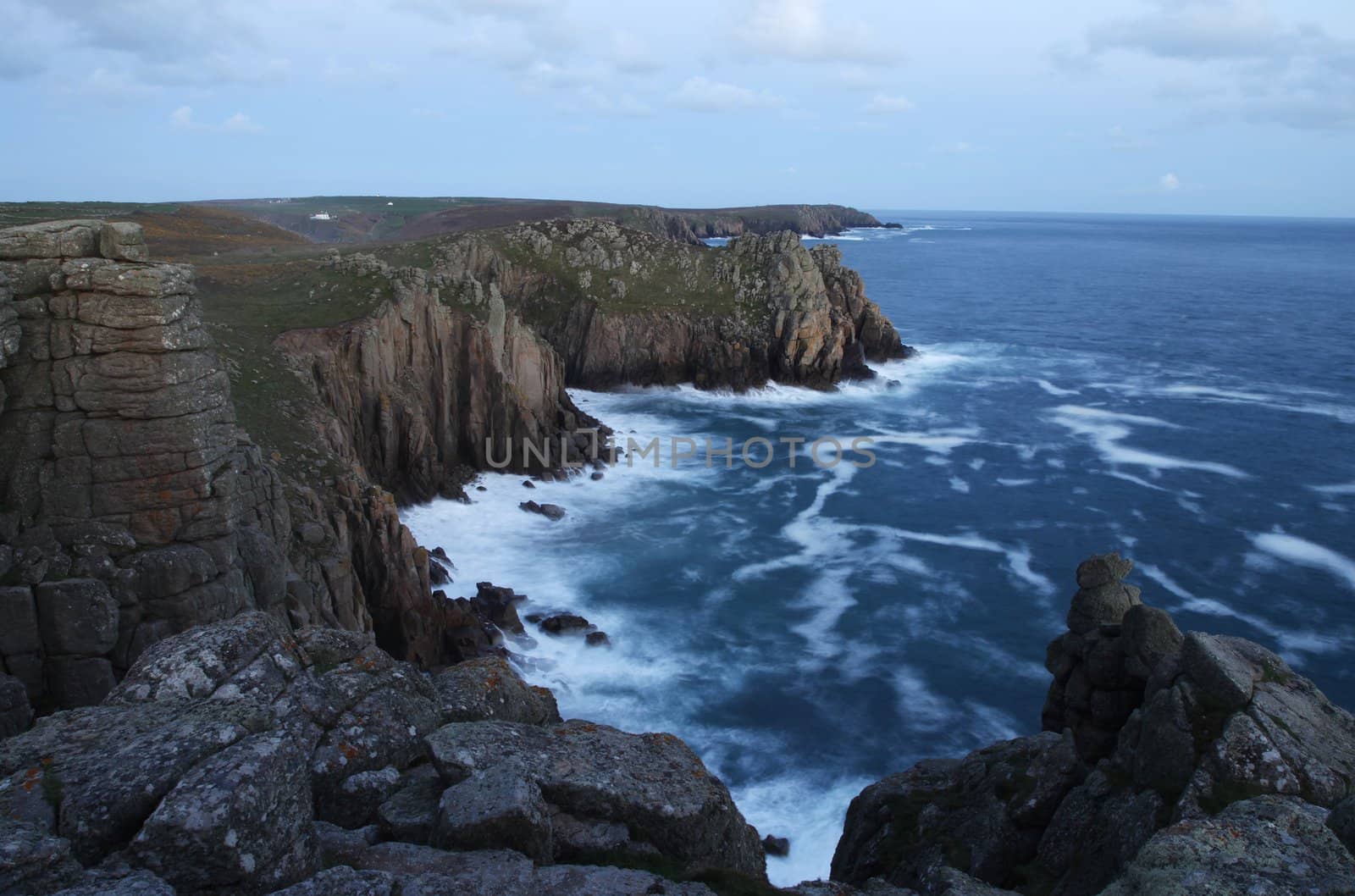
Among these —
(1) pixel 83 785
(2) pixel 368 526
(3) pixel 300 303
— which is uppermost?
(3) pixel 300 303

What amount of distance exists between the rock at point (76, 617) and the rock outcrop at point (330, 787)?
4408 mm

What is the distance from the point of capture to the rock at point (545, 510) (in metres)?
49.9

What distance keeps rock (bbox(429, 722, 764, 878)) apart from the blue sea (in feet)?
45.1

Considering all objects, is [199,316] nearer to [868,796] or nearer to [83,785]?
[83,785]

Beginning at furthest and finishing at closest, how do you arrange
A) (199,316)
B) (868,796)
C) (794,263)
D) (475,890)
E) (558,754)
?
(794,263) → (868,796) → (199,316) → (558,754) → (475,890)

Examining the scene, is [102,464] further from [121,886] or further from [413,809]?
[121,886]

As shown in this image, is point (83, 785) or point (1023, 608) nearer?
point (83, 785)

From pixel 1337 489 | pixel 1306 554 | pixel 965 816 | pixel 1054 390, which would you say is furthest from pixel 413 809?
pixel 1054 390

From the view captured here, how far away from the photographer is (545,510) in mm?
50094

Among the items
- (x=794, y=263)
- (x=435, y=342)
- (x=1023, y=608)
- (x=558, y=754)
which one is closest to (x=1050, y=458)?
(x=1023, y=608)

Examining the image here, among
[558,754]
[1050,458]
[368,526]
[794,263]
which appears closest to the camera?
[558,754]

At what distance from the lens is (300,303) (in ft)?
170

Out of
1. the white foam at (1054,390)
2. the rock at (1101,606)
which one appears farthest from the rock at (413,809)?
the white foam at (1054,390)

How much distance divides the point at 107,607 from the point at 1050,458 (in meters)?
62.2
